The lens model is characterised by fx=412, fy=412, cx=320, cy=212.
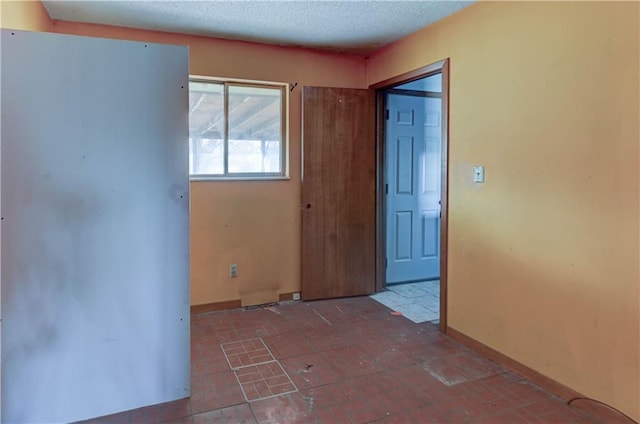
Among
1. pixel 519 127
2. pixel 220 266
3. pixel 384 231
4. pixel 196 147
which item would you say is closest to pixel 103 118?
pixel 196 147

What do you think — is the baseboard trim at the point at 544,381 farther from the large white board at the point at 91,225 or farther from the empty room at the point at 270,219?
the large white board at the point at 91,225

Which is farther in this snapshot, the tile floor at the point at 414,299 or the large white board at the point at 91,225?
the tile floor at the point at 414,299

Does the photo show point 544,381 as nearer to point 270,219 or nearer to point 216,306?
point 270,219

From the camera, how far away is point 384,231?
418 centimetres

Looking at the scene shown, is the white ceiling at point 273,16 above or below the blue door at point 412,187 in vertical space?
above

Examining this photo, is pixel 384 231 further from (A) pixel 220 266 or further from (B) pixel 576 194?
(B) pixel 576 194

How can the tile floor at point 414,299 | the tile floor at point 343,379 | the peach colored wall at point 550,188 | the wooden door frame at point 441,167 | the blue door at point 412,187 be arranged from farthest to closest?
the blue door at point 412,187 < the tile floor at point 414,299 < the wooden door frame at point 441,167 < the tile floor at point 343,379 < the peach colored wall at point 550,188

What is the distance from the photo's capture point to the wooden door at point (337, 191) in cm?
381

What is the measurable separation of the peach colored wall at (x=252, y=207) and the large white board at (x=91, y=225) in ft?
4.89

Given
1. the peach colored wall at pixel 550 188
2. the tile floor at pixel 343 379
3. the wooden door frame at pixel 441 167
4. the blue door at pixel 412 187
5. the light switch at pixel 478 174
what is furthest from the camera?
the blue door at pixel 412 187

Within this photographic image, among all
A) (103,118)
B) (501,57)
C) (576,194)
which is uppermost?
(501,57)

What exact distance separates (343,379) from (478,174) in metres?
1.57

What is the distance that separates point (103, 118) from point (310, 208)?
7.14ft

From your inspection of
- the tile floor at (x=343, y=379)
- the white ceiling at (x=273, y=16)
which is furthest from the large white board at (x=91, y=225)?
the white ceiling at (x=273, y=16)
